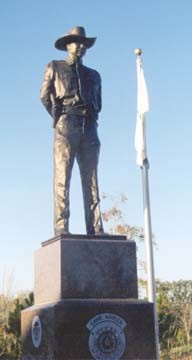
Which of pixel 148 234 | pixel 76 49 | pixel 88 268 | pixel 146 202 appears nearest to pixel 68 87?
pixel 76 49

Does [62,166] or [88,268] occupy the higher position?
[62,166]

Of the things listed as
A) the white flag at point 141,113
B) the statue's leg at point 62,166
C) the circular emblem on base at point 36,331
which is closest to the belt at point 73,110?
the statue's leg at point 62,166

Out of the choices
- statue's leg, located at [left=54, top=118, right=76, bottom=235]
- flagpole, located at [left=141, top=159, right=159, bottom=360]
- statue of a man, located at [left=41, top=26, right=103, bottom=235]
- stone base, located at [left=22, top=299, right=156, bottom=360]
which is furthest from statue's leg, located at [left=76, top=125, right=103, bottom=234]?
flagpole, located at [left=141, top=159, right=159, bottom=360]

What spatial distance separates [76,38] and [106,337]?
10.4 feet

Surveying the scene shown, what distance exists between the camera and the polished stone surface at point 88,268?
513 cm

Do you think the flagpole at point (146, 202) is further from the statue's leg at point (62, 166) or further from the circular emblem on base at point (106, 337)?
the circular emblem on base at point (106, 337)

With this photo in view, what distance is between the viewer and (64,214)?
5684mm

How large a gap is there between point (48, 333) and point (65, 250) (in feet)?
2.42

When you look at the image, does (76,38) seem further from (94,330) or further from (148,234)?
(148,234)

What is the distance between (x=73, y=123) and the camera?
592cm

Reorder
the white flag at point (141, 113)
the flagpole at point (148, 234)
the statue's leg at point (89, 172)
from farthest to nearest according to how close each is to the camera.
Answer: the white flag at point (141, 113)
the flagpole at point (148, 234)
the statue's leg at point (89, 172)

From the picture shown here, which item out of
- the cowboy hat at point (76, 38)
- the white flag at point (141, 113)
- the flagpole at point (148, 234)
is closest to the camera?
the cowboy hat at point (76, 38)

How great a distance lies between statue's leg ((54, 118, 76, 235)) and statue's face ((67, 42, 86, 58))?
0.82 m

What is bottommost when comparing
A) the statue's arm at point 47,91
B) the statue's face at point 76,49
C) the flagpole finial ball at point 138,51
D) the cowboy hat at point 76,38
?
the statue's arm at point 47,91
